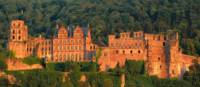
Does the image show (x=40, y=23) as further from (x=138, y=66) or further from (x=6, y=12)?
(x=138, y=66)

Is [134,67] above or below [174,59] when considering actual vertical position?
below

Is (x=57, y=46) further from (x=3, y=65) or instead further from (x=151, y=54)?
(x=151, y=54)

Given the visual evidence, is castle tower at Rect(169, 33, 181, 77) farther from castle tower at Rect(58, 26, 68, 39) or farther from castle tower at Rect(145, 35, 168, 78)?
castle tower at Rect(58, 26, 68, 39)

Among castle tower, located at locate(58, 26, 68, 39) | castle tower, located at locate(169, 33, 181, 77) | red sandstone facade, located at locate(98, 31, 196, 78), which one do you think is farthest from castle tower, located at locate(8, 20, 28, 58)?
castle tower, located at locate(169, 33, 181, 77)

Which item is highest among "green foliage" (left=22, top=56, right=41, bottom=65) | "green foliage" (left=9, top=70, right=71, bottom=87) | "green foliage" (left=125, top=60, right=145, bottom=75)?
"green foliage" (left=22, top=56, right=41, bottom=65)

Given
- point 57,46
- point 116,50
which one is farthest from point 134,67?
point 57,46

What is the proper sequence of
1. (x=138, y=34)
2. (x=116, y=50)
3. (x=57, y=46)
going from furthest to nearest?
(x=138, y=34), (x=57, y=46), (x=116, y=50)

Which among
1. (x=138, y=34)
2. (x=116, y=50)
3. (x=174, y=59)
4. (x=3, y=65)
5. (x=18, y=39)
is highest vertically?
(x=138, y=34)
